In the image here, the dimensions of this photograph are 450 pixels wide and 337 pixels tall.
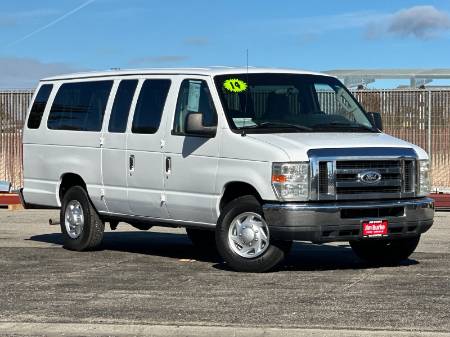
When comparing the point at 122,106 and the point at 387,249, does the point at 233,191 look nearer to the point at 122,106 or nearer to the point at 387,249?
the point at 387,249

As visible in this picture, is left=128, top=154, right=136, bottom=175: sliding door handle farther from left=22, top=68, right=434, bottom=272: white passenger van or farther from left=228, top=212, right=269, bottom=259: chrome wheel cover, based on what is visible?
left=228, top=212, right=269, bottom=259: chrome wheel cover

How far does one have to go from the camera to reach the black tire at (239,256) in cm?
1130

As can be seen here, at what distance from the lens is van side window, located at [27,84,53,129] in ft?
48.2

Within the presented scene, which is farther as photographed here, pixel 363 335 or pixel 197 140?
pixel 197 140

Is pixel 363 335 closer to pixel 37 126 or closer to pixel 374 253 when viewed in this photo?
pixel 374 253

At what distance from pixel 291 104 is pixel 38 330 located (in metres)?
5.03

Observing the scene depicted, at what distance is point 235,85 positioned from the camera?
1224 centimetres

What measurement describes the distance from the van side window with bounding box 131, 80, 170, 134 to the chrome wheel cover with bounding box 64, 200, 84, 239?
1.53m

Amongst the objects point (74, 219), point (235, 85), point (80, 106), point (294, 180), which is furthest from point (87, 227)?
point (294, 180)

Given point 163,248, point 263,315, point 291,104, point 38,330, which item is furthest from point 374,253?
point 38,330

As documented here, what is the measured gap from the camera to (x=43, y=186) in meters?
14.4

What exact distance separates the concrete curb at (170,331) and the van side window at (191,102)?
4244 mm

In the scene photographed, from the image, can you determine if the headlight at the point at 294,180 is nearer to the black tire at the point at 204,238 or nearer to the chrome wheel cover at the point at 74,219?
the black tire at the point at 204,238

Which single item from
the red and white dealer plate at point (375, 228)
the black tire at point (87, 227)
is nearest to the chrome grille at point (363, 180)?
the red and white dealer plate at point (375, 228)
